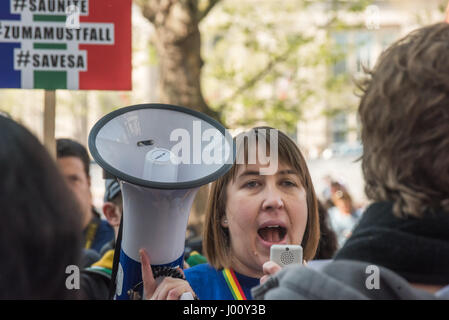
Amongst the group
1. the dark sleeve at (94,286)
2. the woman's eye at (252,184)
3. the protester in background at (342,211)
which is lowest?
the protester in background at (342,211)

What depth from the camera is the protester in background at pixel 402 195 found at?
144cm

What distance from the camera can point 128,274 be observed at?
1962 millimetres

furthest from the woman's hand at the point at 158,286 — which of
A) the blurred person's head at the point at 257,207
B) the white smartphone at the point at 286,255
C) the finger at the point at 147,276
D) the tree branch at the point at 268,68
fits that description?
the tree branch at the point at 268,68

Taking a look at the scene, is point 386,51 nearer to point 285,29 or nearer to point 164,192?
point 164,192

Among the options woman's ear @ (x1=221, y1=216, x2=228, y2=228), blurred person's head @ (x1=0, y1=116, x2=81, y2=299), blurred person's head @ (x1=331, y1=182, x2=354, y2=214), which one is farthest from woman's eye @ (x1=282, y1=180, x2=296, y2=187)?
blurred person's head @ (x1=331, y1=182, x2=354, y2=214)

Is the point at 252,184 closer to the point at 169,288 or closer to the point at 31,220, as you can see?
the point at 169,288

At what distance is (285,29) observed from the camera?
465 inches

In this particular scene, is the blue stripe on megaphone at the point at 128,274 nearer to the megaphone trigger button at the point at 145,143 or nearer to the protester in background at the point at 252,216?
the megaphone trigger button at the point at 145,143

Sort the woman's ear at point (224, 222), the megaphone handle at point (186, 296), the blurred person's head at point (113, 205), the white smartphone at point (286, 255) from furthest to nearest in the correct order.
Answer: the blurred person's head at point (113, 205) < the woman's ear at point (224, 222) < the white smartphone at point (286, 255) < the megaphone handle at point (186, 296)

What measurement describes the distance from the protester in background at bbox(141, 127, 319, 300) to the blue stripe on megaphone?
0.50m

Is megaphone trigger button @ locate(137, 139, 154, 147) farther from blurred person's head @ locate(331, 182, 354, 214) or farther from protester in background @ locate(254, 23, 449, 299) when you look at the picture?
blurred person's head @ locate(331, 182, 354, 214)

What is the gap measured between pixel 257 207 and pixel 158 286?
68 cm

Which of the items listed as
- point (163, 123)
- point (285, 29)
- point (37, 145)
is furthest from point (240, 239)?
point (285, 29)

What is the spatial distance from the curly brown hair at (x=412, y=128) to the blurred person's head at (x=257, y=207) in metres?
0.97
